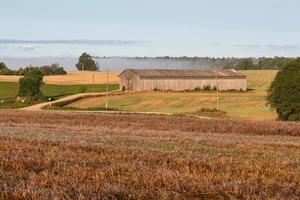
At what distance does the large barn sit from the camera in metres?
131

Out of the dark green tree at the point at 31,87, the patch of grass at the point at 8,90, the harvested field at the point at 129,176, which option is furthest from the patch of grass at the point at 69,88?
the harvested field at the point at 129,176

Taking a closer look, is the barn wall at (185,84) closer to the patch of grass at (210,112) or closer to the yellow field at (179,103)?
the yellow field at (179,103)

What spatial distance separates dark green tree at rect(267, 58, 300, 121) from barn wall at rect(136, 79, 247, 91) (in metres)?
59.2

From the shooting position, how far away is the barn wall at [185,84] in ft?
429

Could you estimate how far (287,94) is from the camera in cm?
7150

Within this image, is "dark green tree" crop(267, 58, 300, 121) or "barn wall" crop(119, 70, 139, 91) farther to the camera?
"barn wall" crop(119, 70, 139, 91)

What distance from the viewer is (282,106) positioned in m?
72.3

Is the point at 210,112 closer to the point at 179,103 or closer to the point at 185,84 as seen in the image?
the point at 179,103

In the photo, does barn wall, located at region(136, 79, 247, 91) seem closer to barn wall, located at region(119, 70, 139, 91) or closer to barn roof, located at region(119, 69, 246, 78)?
barn roof, located at region(119, 69, 246, 78)

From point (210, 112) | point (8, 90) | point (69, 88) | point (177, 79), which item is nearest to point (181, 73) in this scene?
point (177, 79)

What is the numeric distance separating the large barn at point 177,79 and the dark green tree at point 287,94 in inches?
2342

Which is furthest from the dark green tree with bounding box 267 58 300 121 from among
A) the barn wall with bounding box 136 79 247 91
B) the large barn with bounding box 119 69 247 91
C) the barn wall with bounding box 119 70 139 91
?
the barn wall with bounding box 119 70 139 91

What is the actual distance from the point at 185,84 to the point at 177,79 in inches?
101

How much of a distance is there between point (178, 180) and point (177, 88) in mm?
124637
